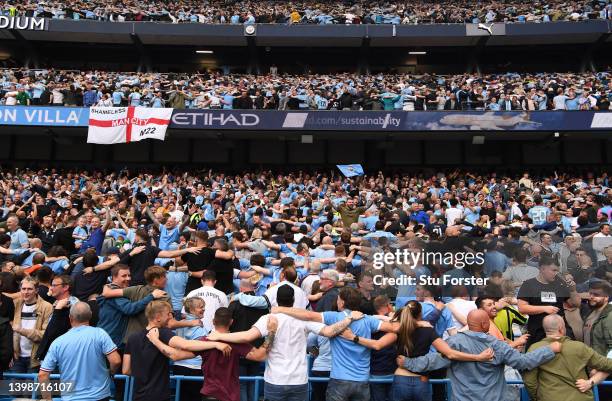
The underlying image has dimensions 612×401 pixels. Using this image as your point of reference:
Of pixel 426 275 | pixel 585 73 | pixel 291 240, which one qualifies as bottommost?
pixel 426 275

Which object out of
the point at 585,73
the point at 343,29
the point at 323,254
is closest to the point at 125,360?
the point at 323,254

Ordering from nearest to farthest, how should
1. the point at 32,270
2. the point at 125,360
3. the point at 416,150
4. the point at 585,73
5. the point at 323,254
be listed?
the point at 125,360 < the point at 32,270 < the point at 323,254 < the point at 416,150 < the point at 585,73

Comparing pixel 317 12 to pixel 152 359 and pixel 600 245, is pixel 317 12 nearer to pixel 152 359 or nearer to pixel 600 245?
pixel 600 245

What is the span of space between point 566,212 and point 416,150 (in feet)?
44.1

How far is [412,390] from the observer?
5359 mm

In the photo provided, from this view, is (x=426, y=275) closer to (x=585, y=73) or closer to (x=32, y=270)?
(x=32, y=270)

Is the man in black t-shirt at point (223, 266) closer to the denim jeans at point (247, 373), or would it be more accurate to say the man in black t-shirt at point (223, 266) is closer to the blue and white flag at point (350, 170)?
the denim jeans at point (247, 373)

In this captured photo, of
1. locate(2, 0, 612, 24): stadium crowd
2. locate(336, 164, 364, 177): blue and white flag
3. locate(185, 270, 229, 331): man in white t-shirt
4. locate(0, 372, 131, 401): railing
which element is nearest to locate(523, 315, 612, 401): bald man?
locate(185, 270, 229, 331): man in white t-shirt

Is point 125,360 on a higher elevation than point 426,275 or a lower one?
lower

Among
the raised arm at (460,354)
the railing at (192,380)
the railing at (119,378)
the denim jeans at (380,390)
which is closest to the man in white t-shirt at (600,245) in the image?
the railing at (192,380)

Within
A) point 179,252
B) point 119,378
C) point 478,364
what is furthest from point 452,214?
point 119,378

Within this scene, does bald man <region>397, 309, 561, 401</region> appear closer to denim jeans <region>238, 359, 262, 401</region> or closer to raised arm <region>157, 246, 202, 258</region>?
denim jeans <region>238, 359, 262, 401</region>

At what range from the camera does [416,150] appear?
25250 millimetres

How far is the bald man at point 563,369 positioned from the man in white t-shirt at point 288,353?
191 cm
